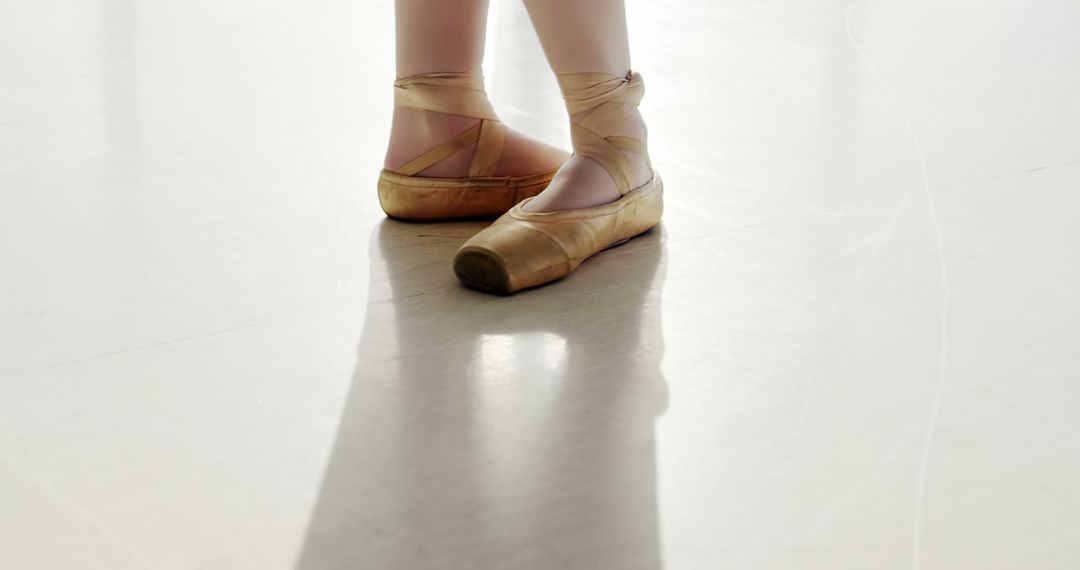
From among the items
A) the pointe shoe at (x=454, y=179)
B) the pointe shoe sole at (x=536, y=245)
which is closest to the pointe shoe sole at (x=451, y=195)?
the pointe shoe at (x=454, y=179)

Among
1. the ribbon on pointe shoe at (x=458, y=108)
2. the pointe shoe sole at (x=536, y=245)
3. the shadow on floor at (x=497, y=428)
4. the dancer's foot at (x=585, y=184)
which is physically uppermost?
the ribbon on pointe shoe at (x=458, y=108)

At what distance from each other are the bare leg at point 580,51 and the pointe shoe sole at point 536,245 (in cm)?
2

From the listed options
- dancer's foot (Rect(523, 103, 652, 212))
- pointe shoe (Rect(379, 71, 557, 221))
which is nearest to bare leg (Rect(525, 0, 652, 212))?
dancer's foot (Rect(523, 103, 652, 212))

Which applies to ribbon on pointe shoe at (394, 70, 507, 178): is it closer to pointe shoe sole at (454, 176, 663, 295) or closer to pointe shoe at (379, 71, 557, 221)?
pointe shoe at (379, 71, 557, 221)

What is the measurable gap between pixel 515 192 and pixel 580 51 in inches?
7.0

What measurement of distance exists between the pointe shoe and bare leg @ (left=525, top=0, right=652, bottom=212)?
10 centimetres

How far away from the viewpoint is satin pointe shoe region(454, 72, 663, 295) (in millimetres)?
1184

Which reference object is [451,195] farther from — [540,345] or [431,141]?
[540,345]

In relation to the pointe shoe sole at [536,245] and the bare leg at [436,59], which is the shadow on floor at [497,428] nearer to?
the pointe shoe sole at [536,245]

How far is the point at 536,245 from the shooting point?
120 cm

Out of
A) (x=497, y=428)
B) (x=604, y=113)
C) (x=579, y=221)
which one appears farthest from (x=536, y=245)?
(x=497, y=428)

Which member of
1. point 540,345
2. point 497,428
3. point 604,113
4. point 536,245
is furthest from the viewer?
point 604,113

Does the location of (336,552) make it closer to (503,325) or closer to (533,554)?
(533,554)

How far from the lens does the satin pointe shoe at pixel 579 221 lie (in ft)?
3.88
